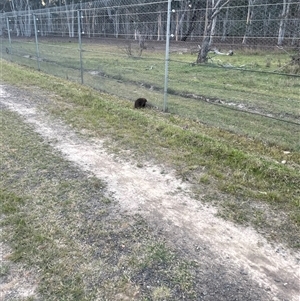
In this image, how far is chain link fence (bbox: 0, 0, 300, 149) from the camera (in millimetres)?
5355

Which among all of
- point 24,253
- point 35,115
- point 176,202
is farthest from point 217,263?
point 35,115

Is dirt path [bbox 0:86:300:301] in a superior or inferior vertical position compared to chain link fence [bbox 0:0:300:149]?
inferior

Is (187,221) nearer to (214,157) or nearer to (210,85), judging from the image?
(214,157)

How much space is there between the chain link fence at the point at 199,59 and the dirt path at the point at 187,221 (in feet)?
6.71

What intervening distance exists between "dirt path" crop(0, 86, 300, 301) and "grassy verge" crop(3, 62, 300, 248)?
17 centimetres

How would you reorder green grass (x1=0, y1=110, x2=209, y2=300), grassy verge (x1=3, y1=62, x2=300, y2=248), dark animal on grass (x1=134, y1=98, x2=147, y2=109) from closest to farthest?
1. green grass (x1=0, y1=110, x2=209, y2=300)
2. grassy verge (x1=3, y1=62, x2=300, y2=248)
3. dark animal on grass (x1=134, y1=98, x2=147, y2=109)

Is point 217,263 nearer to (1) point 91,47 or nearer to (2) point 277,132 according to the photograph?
(2) point 277,132

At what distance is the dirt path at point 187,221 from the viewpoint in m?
2.09

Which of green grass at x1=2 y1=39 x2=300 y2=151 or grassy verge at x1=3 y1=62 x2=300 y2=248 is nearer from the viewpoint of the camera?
grassy verge at x1=3 y1=62 x2=300 y2=248

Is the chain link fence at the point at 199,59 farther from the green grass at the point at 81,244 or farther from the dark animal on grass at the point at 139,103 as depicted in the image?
the green grass at the point at 81,244

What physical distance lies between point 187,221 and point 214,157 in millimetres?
1448

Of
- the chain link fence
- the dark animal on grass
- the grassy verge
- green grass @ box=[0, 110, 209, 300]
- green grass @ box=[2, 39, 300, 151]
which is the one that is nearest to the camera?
green grass @ box=[0, 110, 209, 300]

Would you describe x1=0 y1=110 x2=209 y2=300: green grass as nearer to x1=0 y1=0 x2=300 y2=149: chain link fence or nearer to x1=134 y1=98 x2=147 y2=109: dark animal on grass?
x1=0 y1=0 x2=300 y2=149: chain link fence

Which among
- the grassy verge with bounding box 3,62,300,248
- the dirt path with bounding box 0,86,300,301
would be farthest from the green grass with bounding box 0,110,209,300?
the grassy verge with bounding box 3,62,300,248
